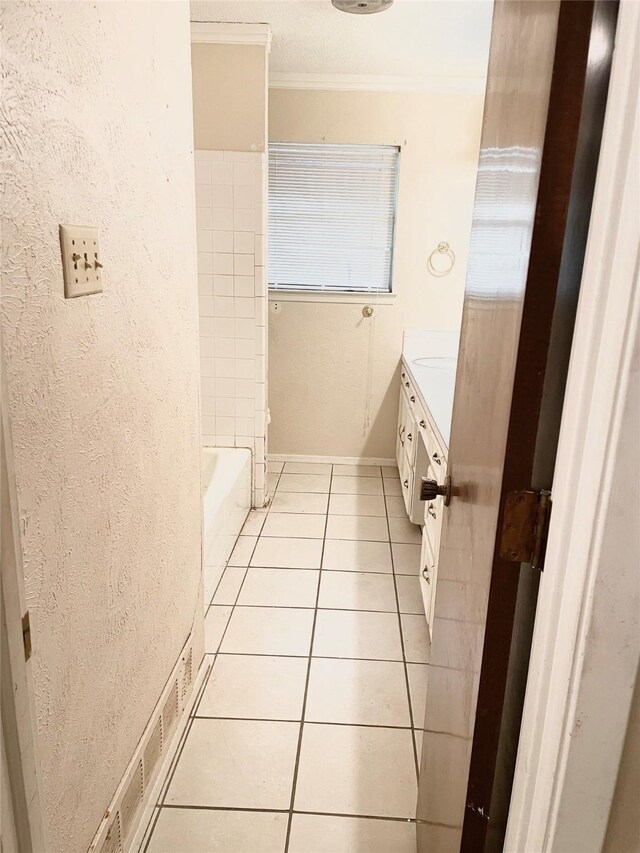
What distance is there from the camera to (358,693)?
209cm

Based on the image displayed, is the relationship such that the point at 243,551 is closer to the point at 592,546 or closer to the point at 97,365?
the point at 97,365

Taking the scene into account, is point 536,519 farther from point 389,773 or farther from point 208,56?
point 208,56

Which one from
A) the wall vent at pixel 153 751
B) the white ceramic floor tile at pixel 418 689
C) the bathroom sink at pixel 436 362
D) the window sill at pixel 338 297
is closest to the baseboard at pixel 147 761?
the wall vent at pixel 153 751

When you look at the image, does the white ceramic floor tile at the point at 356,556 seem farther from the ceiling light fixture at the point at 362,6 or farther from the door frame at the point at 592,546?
the ceiling light fixture at the point at 362,6

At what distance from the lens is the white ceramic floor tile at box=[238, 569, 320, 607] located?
8.67ft

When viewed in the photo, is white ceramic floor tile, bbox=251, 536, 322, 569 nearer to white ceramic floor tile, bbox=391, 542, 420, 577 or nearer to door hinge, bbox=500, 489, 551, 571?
white ceramic floor tile, bbox=391, 542, 420, 577

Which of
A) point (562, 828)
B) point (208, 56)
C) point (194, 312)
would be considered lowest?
point (562, 828)

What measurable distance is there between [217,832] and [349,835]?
0.34 metres

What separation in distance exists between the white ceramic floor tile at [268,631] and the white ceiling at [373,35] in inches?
104

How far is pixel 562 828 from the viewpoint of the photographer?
74cm

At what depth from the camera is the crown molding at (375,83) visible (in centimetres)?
365

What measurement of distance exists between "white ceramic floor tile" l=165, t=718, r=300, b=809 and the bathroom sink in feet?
7.39

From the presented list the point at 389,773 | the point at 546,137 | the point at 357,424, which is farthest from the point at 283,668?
the point at 357,424

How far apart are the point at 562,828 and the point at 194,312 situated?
154 cm
